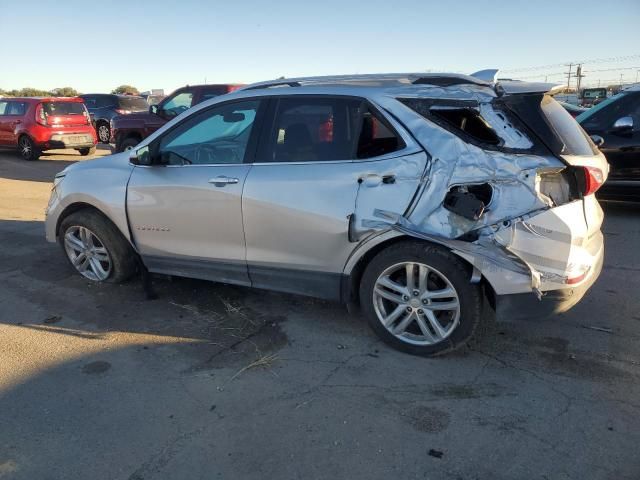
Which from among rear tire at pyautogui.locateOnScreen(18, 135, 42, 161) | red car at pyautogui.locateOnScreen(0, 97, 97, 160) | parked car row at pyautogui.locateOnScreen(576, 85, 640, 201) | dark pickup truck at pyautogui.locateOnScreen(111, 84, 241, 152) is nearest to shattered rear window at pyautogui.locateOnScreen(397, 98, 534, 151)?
parked car row at pyautogui.locateOnScreen(576, 85, 640, 201)

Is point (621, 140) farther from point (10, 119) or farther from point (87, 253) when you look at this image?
point (10, 119)

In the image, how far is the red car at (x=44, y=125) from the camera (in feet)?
47.9

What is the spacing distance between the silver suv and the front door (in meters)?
0.01

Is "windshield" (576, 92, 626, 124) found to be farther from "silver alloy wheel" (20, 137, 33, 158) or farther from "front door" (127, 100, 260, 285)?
"silver alloy wheel" (20, 137, 33, 158)

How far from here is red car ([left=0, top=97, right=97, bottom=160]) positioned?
14586 mm

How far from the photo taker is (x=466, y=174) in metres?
3.19

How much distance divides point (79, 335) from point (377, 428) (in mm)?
2372

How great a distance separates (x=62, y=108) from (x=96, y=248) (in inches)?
470

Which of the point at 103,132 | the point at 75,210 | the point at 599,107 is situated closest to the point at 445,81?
the point at 75,210

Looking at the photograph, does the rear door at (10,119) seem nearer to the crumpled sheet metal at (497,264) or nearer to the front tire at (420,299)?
the front tire at (420,299)

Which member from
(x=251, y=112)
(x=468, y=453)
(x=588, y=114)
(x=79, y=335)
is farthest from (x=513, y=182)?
(x=588, y=114)

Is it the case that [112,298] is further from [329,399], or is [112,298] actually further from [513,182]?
[513,182]

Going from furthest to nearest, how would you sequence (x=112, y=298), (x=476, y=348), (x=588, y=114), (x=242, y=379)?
(x=588, y=114), (x=112, y=298), (x=476, y=348), (x=242, y=379)

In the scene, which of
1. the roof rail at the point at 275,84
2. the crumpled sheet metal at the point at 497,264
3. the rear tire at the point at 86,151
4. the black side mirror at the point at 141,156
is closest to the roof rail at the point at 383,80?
the roof rail at the point at 275,84
